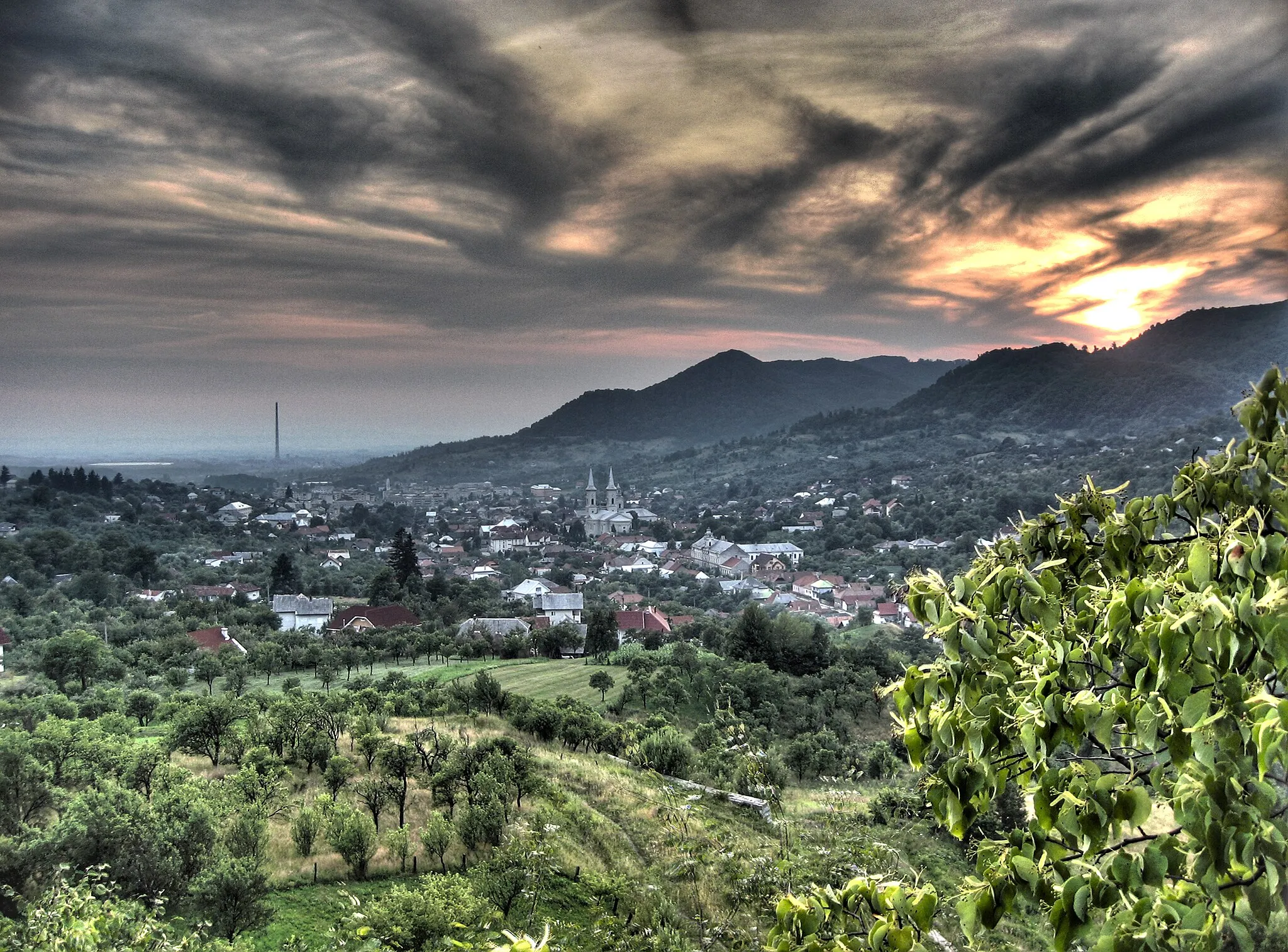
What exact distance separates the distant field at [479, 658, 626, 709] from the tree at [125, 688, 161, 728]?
824cm

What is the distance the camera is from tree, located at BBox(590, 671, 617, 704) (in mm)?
20656

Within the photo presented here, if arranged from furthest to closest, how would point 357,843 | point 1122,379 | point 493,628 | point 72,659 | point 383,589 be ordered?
point 1122,379 → point 383,589 → point 493,628 → point 72,659 → point 357,843

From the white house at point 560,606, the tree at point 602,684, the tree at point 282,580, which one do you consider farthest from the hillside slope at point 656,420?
the tree at point 602,684

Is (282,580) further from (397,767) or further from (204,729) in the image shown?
(397,767)

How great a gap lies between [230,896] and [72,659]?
18.2m

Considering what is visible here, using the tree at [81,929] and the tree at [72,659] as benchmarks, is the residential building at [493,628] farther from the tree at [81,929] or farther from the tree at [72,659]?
the tree at [81,929]

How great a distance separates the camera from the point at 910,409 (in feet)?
410

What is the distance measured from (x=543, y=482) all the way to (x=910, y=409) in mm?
61963

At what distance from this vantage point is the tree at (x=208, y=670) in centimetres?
2175

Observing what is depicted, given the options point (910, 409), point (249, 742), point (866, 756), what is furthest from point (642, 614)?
point (910, 409)

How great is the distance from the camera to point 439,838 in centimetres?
868

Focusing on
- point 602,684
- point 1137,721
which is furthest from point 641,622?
point 1137,721

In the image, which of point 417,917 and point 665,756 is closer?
point 417,917

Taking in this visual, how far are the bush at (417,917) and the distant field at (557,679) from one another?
13.6m
